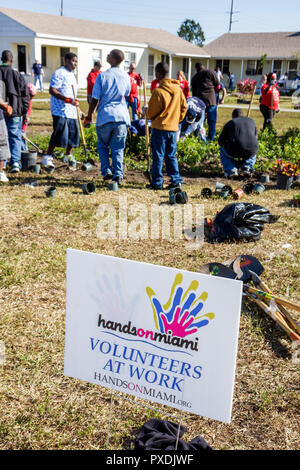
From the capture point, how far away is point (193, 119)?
10.4 m

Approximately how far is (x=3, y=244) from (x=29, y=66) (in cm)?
2937

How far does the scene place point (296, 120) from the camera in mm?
19141

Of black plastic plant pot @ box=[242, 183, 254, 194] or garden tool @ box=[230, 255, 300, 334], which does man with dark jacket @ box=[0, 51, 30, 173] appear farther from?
garden tool @ box=[230, 255, 300, 334]

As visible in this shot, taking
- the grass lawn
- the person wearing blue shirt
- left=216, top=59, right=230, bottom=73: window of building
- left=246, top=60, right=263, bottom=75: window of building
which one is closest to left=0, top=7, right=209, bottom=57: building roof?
left=216, top=59, right=230, bottom=73: window of building

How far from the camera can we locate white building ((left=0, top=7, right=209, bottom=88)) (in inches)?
1209

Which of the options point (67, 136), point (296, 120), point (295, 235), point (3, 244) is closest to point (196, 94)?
point (67, 136)

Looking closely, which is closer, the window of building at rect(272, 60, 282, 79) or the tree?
the window of building at rect(272, 60, 282, 79)

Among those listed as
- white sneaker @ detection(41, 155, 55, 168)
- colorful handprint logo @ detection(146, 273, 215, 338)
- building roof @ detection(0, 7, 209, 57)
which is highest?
building roof @ detection(0, 7, 209, 57)

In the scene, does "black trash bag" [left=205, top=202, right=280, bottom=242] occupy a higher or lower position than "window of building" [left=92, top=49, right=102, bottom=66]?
lower

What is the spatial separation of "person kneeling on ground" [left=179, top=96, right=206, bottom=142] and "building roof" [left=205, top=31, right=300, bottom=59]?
34221 millimetres

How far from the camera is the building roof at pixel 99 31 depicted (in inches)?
1247

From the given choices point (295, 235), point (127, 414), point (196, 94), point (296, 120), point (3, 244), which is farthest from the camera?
point (296, 120)
